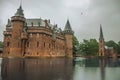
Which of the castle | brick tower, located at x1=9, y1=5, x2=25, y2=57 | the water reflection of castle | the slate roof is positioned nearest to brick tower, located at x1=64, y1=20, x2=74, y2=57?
the castle

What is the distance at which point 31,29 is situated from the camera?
33.1m

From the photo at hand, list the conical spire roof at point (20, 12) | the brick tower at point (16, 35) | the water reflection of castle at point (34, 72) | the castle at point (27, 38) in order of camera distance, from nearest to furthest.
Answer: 1. the water reflection of castle at point (34, 72)
2. the brick tower at point (16, 35)
3. the castle at point (27, 38)
4. the conical spire roof at point (20, 12)

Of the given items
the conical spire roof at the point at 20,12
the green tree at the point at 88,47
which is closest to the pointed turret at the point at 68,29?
the green tree at the point at 88,47

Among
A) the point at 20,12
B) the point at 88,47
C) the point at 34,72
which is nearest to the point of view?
the point at 34,72

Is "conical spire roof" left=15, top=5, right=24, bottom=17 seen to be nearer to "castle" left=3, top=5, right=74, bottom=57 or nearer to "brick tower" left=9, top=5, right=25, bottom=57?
"castle" left=3, top=5, right=74, bottom=57

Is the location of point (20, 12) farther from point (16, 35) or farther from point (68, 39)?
point (68, 39)

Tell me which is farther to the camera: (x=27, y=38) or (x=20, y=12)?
(x=20, y=12)

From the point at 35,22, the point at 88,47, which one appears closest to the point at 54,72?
the point at 35,22

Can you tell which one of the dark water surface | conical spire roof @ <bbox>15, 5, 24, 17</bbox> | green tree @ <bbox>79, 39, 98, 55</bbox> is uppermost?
conical spire roof @ <bbox>15, 5, 24, 17</bbox>

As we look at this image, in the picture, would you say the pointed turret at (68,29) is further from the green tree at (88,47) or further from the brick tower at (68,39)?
the green tree at (88,47)

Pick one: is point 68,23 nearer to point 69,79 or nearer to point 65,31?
point 65,31

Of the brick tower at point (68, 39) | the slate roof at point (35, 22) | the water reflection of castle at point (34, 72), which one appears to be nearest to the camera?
the water reflection of castle at point (34, 72)

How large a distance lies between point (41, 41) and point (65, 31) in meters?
14.0

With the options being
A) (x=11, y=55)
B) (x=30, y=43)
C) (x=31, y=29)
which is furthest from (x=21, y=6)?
(x=11, y=55)
